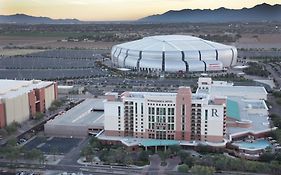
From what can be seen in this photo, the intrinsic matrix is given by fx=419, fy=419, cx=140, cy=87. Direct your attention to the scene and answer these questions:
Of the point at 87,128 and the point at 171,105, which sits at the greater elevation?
the point at 171,105

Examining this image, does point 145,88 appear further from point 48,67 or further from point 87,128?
point 48,67

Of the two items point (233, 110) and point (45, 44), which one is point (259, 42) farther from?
point (233, 110)

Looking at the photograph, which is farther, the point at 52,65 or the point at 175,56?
the point at 52,65

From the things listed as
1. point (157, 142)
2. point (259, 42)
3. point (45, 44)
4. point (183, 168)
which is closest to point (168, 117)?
point (157, 142)

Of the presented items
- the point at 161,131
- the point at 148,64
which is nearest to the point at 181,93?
the point at 161,131

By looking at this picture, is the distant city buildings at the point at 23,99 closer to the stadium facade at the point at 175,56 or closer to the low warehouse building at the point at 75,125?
the low warehouse building at the point at 75,125
